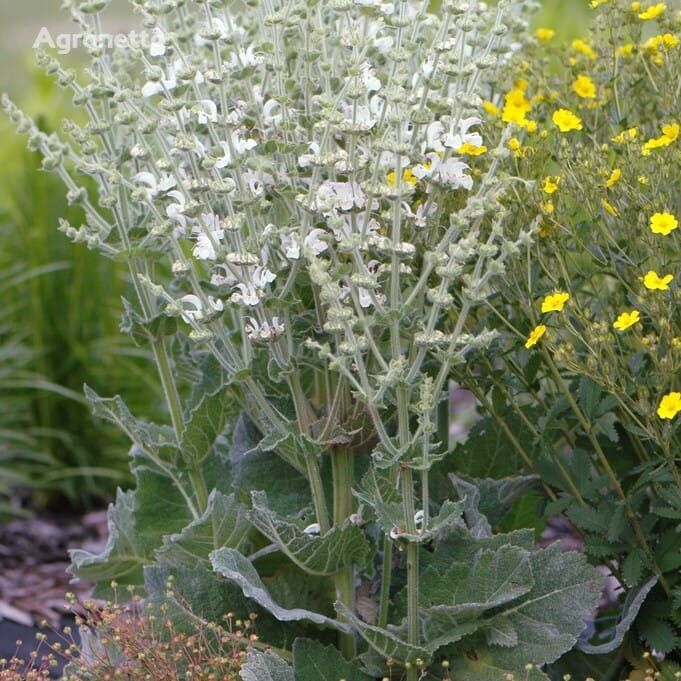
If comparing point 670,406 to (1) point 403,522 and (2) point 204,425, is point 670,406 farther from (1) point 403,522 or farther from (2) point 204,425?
(2) point 204,425

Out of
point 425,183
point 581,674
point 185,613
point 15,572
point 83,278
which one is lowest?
point 15,572

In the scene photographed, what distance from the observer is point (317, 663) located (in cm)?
259

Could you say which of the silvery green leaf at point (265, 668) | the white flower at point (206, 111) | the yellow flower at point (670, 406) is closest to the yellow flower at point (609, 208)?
the yellow flower at point (670, 406)

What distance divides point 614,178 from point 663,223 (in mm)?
174

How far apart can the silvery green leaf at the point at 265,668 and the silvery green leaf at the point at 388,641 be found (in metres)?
0.18

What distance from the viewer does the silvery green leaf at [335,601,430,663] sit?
2.49 metres

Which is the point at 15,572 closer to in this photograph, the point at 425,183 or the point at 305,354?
the point at 305,354

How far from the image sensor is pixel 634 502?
2.72 meters

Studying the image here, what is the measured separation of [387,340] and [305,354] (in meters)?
0.21

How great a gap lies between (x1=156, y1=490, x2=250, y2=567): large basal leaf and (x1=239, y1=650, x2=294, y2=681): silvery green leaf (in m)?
0.33

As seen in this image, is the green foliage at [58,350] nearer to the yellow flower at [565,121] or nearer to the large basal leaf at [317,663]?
the large basal leaf at [317,663]

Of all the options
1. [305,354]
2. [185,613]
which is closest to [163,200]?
[305,354]

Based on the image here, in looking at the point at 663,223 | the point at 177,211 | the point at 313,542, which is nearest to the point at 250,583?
the point at 313,542

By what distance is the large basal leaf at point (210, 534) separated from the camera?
2746 millimetres
